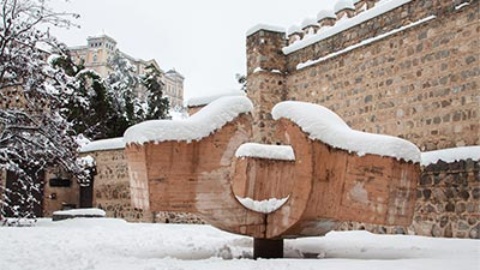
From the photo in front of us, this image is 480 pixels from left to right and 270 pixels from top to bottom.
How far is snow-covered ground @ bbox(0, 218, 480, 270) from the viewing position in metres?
4.37

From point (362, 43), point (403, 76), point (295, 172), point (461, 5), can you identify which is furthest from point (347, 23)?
point (295, 172)

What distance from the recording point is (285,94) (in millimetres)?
11328

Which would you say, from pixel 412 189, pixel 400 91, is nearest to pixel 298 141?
pixel 412 189

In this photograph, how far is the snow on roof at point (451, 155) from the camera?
21.3 feet

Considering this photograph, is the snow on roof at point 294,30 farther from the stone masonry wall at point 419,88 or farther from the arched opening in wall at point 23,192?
the arched opening in wall at point 23,192

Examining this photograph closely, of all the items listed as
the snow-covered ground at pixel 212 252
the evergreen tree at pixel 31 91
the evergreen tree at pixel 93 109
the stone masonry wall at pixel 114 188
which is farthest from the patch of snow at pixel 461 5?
the evergreen tree at pixel 93 109

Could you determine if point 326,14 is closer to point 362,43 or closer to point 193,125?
point 362,43

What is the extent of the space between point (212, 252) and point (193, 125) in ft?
5.04

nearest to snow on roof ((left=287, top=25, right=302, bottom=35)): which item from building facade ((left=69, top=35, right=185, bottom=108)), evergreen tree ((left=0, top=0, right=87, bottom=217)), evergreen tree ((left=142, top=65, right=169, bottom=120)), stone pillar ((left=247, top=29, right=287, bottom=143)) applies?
stone pillar ((left=247, top=29, right=287, bottom=143))

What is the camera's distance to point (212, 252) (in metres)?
5.66

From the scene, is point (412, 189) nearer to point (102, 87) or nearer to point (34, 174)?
point (34, 174)

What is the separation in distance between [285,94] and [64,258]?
279 inches

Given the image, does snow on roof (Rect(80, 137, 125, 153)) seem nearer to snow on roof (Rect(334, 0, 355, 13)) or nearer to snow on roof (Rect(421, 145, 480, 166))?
snow on roof (Rect(334, 0, 355, 13))

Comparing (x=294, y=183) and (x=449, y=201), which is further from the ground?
(x=294, y=183)
